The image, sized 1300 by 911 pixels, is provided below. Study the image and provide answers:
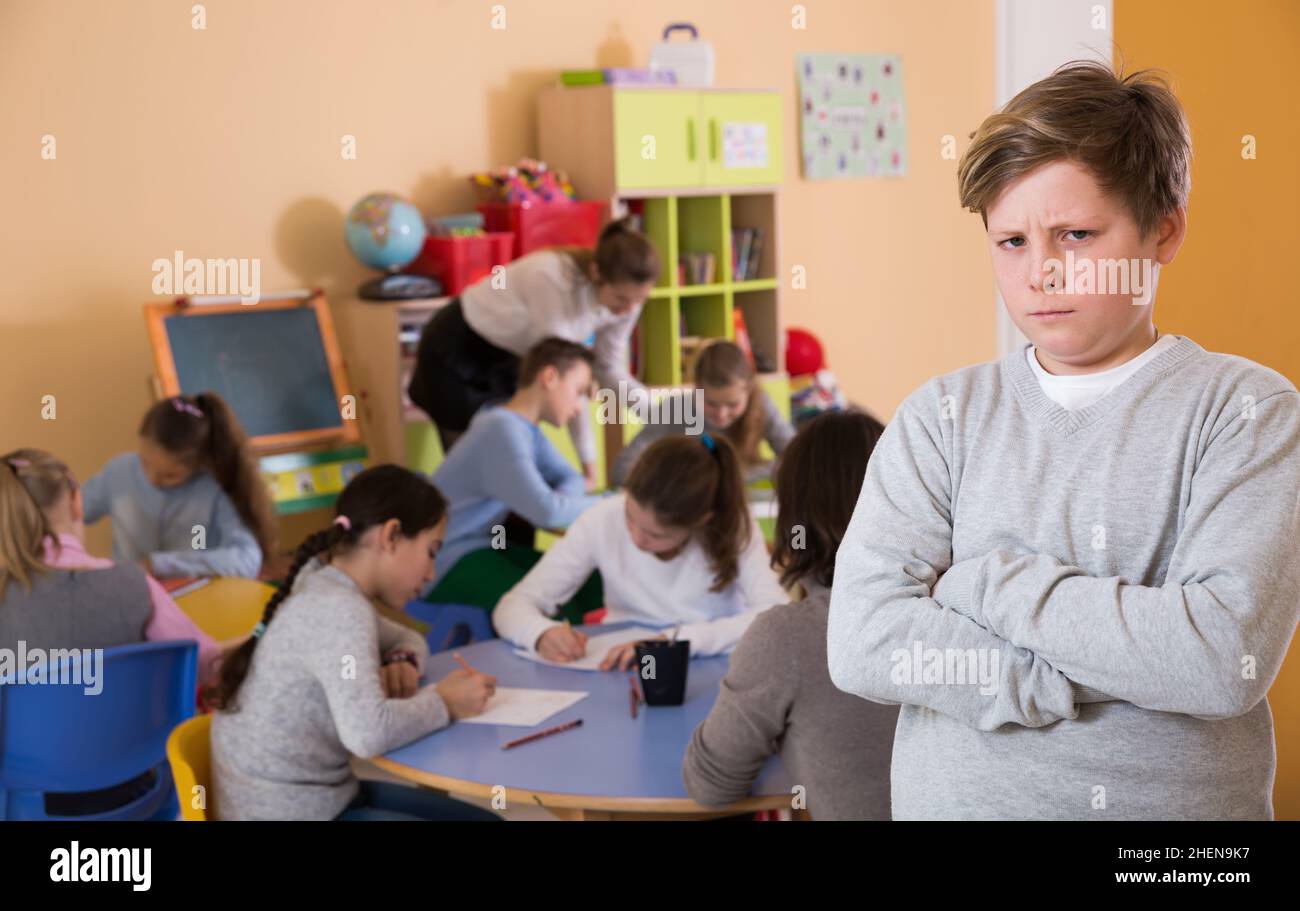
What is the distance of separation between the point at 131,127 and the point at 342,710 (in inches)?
119

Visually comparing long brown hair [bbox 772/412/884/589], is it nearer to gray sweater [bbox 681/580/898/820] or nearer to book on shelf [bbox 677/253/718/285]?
gray sweater [bbox 681/580/898/820]

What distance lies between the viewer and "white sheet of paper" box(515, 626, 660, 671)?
255 cm

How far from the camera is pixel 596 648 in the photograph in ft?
8.67

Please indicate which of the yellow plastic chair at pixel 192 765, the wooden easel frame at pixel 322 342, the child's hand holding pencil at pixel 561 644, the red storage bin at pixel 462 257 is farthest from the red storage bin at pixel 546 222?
the yellow plastic chair at pixel 192 765

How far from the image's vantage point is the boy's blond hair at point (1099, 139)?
4.08 feet

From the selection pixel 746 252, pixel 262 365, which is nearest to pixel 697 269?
pixel 746 252

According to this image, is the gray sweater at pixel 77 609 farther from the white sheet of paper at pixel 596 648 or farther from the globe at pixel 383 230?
the globe at pixel 383 230

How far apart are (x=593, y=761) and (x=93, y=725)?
3.52 ft

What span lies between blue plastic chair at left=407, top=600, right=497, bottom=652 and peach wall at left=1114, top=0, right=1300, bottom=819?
5.93ft

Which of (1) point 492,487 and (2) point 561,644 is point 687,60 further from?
(2) point 561,644

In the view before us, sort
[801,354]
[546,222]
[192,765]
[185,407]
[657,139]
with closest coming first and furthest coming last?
[192,765] → [185,407] → [546,222] → [657,139] → [801,354]

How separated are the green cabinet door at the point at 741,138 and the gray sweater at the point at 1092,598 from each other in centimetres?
418

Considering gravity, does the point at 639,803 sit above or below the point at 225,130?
below
